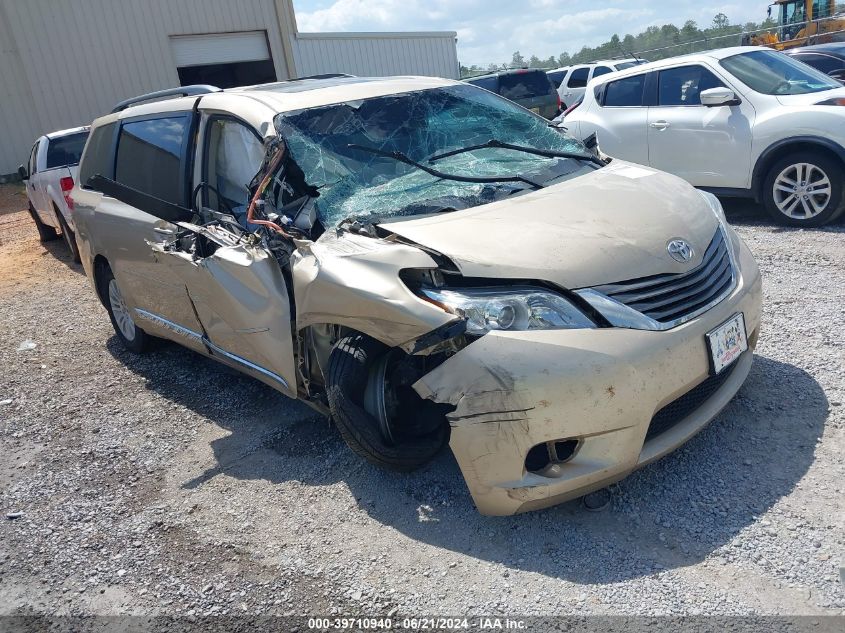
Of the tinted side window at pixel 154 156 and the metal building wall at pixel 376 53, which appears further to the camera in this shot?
the metal building wall at pixel 376 53

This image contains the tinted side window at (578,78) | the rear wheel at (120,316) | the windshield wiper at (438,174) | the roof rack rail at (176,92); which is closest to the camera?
the windshield wiper at (438,174)

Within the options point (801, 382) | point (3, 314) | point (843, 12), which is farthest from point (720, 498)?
point (843, 12)

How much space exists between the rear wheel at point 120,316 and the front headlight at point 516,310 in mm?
3502

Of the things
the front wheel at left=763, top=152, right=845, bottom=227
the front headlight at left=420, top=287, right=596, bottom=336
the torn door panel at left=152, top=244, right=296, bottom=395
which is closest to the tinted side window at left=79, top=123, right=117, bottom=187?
the torn door panel at left=152, top=244, right=296, bottom=395

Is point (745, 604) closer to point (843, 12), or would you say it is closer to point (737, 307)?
point (737, 307)

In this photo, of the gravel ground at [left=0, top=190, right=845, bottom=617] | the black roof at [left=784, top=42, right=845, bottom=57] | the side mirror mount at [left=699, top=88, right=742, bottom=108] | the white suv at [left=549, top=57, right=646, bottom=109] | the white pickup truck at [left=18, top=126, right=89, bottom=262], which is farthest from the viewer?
the white suv at [left=549, top=57, right=646, bottom=109]

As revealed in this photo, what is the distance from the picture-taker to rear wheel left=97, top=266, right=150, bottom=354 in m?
5.49

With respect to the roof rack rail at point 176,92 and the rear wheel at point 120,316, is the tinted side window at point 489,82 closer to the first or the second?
the roof rack rail at point 176,92

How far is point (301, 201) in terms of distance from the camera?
354 cm

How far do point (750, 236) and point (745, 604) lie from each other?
5000 mm

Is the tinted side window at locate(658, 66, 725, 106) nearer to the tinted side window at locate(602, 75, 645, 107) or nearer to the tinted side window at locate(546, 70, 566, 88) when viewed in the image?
the tinted side window at locate(602, 75, 645, 107)

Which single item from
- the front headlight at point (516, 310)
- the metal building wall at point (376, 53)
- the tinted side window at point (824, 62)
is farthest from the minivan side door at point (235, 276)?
the metal building wall at point (376, 53)

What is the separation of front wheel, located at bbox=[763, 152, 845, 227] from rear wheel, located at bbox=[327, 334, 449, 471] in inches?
201

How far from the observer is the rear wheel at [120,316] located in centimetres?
Result: 549
